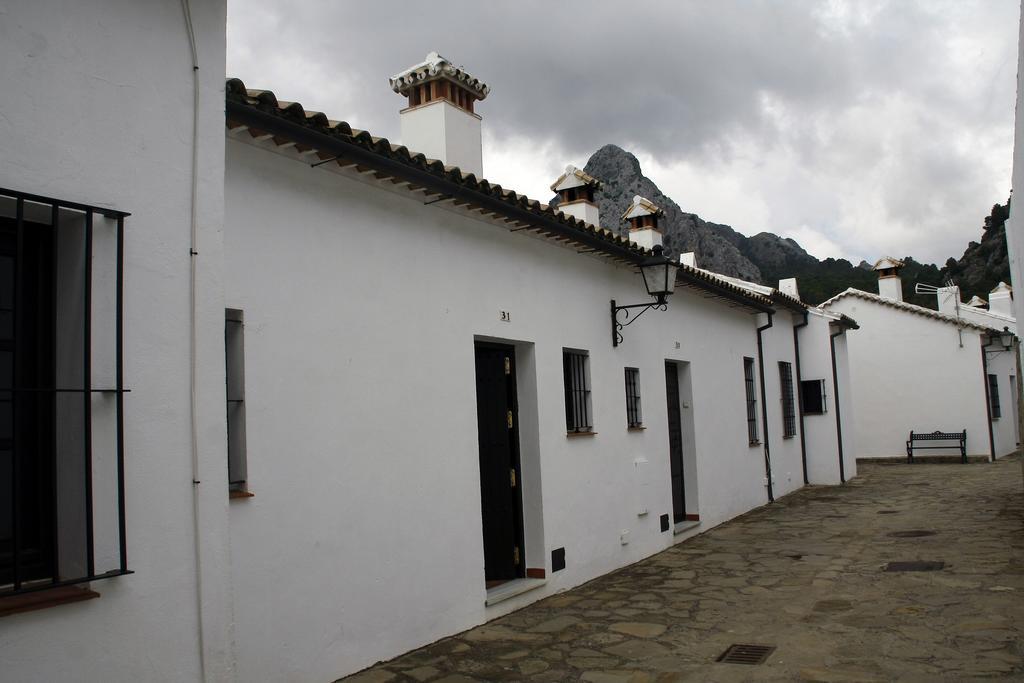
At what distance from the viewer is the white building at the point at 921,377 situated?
68.5 ft

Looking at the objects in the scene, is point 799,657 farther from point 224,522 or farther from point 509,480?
point 224,522

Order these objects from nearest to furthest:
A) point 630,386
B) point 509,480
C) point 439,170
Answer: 1. point 439,170
2. point 509,480
3. point 630,386

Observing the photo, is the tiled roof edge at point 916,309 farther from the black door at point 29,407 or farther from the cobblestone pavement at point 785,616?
the black door at point 29,407

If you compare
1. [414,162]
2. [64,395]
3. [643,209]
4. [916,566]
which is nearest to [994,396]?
[643,209]

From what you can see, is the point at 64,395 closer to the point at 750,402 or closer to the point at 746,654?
the point at 746,654

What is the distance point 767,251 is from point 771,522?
44.8 m

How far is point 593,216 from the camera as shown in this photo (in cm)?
1055

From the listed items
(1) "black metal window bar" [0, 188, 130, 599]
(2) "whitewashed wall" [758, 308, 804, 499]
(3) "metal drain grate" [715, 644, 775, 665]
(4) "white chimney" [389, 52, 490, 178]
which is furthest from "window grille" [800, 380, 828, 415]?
(1) "black metal window bar" [0, 188, 130, 599]

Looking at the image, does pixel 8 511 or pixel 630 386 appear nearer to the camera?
pixel 8 511

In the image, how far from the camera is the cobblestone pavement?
530 cm

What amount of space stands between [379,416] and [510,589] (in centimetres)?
232

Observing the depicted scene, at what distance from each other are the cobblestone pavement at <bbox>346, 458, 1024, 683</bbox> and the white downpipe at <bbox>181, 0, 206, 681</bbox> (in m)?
1.90

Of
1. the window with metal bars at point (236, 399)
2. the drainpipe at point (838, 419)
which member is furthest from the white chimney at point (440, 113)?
the drainpipe at point (838, 419)

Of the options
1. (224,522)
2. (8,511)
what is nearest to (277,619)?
(224,522)
